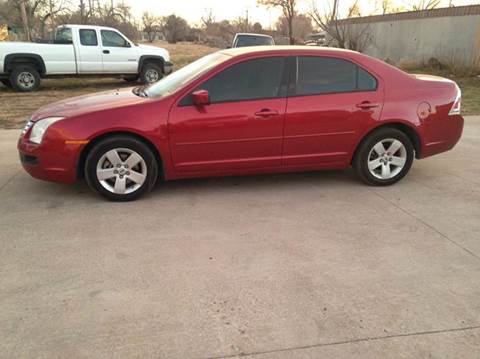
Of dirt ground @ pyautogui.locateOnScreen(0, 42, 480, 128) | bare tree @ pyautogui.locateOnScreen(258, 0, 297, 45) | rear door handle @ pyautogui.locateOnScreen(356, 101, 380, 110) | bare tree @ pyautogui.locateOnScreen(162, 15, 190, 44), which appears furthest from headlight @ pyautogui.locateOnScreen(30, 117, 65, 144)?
bare tree @ pyautogui.locateOnScreen(162, 15, 190, 44)

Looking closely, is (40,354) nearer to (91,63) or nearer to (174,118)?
(174,118)

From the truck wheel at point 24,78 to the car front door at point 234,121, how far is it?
9694 mm

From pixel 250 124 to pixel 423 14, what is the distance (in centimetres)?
1878

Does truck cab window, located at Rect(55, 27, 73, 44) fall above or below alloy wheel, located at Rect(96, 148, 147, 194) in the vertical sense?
above

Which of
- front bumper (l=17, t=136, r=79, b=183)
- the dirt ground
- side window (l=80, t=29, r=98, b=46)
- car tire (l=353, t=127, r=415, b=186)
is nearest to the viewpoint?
front bumper (l=17, t=136, r=79, b=183)

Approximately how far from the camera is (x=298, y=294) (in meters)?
2.96

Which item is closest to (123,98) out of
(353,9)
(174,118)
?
(174,118)

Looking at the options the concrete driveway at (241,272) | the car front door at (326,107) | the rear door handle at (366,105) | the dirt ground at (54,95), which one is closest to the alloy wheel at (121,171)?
the concrete driveway at (241,272)

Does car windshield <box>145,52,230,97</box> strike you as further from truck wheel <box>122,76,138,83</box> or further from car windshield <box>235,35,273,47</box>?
car windshield <box>235,35,273,47</box>

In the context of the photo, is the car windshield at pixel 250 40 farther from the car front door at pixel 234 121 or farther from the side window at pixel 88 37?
the car front door at pixel 234 121

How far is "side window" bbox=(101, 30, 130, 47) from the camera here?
13273 mm

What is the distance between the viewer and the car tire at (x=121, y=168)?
14.3 ft

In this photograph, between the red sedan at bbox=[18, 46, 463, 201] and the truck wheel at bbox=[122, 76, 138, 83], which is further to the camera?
the truck wheel at bbox=[122, 76, 138, 83]

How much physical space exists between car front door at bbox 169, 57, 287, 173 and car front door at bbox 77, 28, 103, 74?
9.79 m
